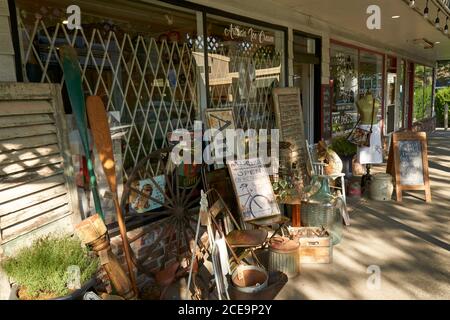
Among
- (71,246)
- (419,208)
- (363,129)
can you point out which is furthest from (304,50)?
(71,246)

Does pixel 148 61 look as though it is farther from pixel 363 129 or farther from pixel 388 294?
pixel 363 129

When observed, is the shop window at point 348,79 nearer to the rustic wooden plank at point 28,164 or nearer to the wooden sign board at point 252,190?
the wooden sign board at point 252,190

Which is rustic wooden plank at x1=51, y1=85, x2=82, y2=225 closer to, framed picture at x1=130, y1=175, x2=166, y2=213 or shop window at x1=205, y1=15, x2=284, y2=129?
framed picture at x1=130, y1=175, x2=166, y2=213

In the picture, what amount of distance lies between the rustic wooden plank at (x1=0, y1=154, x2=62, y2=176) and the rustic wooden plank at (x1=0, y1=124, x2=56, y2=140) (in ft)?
0.50

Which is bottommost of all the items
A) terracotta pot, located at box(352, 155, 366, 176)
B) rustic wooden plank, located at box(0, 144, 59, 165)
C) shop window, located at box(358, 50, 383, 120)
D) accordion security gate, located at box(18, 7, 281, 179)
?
terracotta pot, located at box(352, 155, 366, 176)

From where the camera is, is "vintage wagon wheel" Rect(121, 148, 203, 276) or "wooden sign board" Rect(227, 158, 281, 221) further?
"wooden sign board" Rect(227, 158, 281, 221)

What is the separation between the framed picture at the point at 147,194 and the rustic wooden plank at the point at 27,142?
2.93 feet

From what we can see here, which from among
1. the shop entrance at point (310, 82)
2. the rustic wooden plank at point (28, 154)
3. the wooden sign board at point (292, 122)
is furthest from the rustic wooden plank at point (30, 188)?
the shop entrance at point (310, 82)

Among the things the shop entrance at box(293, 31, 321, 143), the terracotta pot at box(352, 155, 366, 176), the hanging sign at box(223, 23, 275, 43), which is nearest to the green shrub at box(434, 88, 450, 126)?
the terracotta pot at box(352, 155, 366, 176)

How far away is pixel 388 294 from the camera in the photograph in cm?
268

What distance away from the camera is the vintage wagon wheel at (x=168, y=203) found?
9.43 ft

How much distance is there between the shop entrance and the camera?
5428mm

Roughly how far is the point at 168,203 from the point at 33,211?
3.32 feet

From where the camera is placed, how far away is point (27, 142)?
2.18 m
